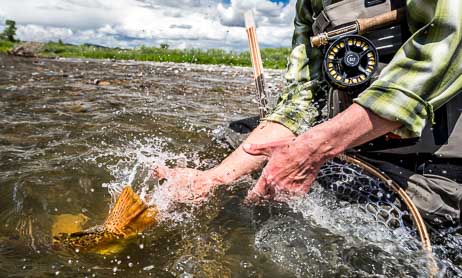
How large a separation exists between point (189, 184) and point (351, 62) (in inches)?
48.6

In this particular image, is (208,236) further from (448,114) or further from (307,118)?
(448,114)

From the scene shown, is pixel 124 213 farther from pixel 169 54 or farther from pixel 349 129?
pixel 169 54

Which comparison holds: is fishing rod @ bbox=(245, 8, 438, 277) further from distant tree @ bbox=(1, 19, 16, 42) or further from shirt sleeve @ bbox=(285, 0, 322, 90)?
distant tree @ bbox=(1, 19, 16, 42)

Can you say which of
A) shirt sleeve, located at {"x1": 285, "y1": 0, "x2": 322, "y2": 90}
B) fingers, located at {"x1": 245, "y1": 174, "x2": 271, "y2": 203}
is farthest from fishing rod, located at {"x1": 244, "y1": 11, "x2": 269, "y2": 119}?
fingers, located at {"x1": 245, "y1": 174, "x2": 271, "y2": 203}

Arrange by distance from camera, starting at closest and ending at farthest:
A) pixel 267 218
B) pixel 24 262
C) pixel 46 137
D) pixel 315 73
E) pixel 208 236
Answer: pixel 24 262, pixel 208 236, pixel 267 218, pixel 315 73, pixel 46 137

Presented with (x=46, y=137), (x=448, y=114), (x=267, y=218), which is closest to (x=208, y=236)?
(x=267, y=218)

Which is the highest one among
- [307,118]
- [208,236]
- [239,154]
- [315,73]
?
[315,73]

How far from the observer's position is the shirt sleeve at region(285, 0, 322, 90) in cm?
297

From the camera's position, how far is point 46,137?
414 centimetres

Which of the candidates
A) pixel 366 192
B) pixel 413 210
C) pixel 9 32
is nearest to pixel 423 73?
pixel 413 210

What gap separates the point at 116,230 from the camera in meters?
2.12

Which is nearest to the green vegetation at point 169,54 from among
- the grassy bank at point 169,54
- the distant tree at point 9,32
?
the grassy bank at point 169,54

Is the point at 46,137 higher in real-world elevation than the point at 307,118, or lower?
lower

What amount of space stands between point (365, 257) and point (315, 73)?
4.78ft
